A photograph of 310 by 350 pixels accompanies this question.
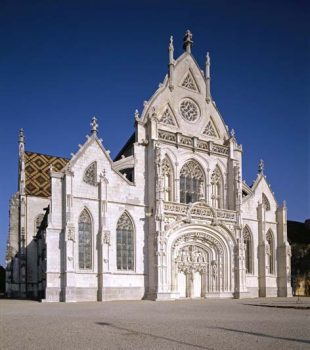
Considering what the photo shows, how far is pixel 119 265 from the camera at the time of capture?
27172 mm

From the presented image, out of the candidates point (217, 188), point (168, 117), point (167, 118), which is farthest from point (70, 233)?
point (217, 188)

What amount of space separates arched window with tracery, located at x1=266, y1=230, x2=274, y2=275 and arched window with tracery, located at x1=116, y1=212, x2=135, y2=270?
11810 millimetres

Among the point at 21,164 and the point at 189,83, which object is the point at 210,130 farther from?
the point at 21,164

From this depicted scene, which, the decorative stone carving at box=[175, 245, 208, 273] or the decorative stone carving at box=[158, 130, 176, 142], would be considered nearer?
the decorative stone carving at box=[175, 245, 208, 273]

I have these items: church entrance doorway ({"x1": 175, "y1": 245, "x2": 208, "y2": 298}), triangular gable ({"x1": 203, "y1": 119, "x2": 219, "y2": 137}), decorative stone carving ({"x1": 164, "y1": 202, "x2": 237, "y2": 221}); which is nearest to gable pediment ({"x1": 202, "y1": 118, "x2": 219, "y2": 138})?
triangular gable ({"x1": 203, "y1": 119, "x2": 219, "y2": 137})

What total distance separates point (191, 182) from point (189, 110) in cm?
567

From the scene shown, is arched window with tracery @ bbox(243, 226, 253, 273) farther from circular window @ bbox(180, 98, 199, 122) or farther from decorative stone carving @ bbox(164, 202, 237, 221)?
circular window @ bbox(180, 98, 199, 122)

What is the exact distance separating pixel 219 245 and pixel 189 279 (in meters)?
3.24

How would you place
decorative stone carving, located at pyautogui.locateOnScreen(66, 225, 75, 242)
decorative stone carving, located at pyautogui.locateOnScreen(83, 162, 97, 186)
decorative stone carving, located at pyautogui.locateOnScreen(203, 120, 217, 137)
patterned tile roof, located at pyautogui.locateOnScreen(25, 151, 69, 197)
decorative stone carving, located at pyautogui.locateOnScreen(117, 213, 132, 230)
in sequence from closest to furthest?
1. decorative stone carving, located at pyautogui.locateOnScreen(66, 225, 75, 242)
2. decorative stone carving, located at pyautogui.locateOnScreen(83, 162, 97, 186)
3. decorative stone carving, located at pyautogui.locateOnScreen(117, 213, 132, 230)
4. decorative stone carving, located at pyautogui.locateOnScreen(203, 120, 217, 137)
5. patterned tile roof, located at pyautogui.locateOnScreen(25, 151, 69, 197)

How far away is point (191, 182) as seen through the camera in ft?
103

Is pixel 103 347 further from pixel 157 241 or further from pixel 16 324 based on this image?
pixel 157 241

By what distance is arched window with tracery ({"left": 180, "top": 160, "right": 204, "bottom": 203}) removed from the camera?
3089cm

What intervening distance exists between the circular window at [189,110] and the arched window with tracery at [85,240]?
1125cm

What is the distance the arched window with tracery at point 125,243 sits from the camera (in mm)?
27234
